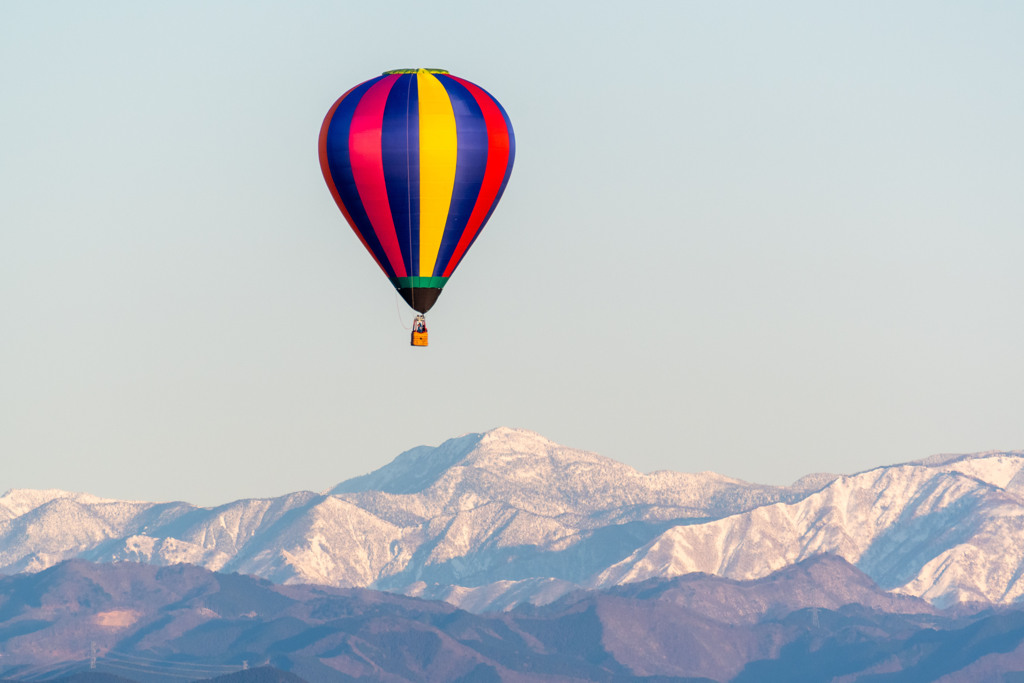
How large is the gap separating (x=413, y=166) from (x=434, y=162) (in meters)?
1.58

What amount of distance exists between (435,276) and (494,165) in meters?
10.1

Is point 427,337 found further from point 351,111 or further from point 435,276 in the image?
point 351,111

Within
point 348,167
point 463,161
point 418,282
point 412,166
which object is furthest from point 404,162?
point 418,282

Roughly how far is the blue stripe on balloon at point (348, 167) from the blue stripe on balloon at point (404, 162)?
2334 millimetres

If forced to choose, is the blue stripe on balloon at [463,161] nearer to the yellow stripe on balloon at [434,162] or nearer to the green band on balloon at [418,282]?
the yellow stripe on balloon at [434,162]

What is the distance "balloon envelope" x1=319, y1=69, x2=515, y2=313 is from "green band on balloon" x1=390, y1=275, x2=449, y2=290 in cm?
7

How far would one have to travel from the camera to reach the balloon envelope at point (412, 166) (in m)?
158

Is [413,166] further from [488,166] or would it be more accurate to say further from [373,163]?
[488,166]

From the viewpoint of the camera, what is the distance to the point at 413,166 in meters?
158

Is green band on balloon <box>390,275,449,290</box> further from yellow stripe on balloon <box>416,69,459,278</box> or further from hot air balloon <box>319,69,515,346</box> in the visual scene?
yellow stripe on balloon <box>416,69,459,278</box>

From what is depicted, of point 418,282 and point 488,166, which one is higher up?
point 488,166

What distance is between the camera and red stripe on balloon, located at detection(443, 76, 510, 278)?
530 ft

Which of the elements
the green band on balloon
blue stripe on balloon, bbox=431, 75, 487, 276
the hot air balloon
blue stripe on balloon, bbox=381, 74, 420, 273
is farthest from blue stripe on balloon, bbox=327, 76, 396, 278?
Answer: blue stripe on balloon, bbox=431, 75, 487, 276

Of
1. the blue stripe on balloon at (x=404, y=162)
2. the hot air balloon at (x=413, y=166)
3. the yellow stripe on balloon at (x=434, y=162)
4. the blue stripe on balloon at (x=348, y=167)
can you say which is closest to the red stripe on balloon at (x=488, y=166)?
the hot air balloon at (x=413, y=166)
